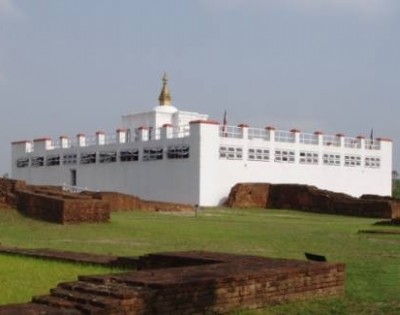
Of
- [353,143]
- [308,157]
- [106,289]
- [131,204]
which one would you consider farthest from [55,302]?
[353,143]

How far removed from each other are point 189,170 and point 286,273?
28.0 m

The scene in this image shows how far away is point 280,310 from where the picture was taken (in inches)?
257

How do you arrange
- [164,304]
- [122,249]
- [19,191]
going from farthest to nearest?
[19,191]
[122,249]
[164,304]

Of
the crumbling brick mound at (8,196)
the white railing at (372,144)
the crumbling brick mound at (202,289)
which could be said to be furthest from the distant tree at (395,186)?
the crumbling brick mound at (202,289)

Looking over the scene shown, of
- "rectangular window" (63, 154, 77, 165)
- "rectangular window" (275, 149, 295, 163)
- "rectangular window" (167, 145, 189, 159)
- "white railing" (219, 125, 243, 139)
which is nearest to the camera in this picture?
"rectangular window" (167, 145, 189, 159)

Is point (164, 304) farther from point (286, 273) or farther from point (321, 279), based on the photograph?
point (321, 279)

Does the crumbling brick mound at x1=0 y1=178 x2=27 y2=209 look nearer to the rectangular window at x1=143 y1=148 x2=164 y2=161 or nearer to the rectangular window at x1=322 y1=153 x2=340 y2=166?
the rectangular window at x1=143 y1=148 x2=164 y2=161

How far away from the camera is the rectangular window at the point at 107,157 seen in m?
39.2

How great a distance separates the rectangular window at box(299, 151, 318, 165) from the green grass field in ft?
63.9

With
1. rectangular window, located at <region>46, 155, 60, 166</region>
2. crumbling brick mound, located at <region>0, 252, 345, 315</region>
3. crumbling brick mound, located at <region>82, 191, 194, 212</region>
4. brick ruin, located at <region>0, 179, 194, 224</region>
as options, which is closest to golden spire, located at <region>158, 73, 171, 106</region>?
rectangular window, located at <region>46, 155, 60, 166</region>

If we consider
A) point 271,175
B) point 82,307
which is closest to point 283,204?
point 271,175

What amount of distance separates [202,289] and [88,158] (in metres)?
35.3

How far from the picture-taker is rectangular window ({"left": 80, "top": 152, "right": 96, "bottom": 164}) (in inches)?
1594

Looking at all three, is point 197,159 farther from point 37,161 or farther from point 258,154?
point 37,161
